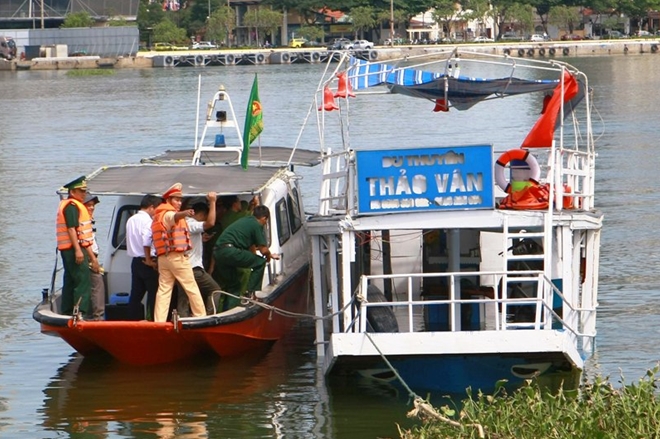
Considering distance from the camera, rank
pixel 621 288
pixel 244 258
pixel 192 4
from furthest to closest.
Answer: pixel 192 4 < pixel 621 288 < pixel 244 258

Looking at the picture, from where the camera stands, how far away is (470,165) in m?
12.7

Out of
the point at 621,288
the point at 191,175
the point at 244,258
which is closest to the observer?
the point at 244,258

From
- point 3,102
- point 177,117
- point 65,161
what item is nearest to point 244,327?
point 65,161

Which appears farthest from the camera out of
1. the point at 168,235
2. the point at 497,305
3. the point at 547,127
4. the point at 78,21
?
the point at 78,21

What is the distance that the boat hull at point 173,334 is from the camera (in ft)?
44.8

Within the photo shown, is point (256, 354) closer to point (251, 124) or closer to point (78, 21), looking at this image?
point (251, 124)

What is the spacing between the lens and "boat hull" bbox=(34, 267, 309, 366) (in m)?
13.7

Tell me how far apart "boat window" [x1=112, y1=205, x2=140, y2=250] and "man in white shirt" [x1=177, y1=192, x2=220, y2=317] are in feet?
4.43

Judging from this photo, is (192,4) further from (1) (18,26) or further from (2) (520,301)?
(2) (520,301)

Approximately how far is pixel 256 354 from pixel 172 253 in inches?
81.3

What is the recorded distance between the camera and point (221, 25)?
14162 cm

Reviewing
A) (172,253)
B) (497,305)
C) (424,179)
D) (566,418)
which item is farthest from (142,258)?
(566,418)

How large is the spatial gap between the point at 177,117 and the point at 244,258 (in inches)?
1558

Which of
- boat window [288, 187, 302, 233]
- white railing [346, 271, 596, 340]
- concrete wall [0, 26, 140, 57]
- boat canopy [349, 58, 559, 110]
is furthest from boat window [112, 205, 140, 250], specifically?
concrete wall [0, 26, 140, 57]
